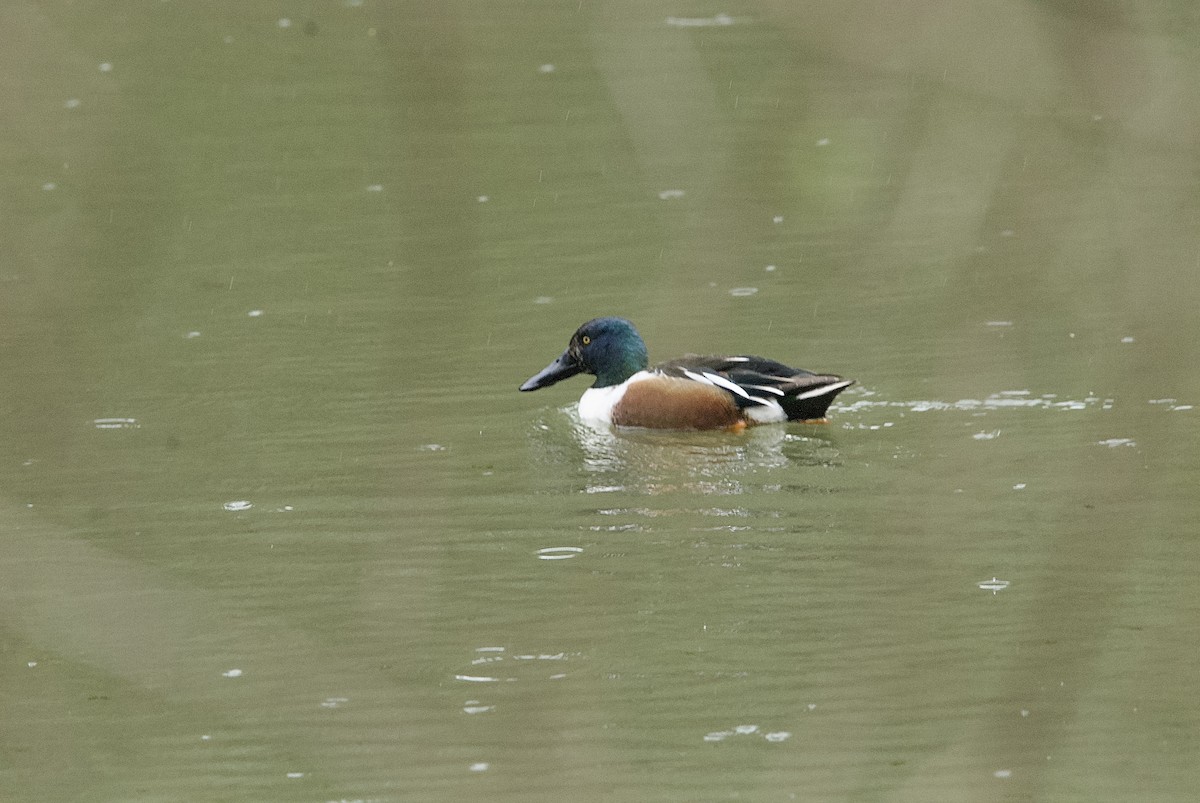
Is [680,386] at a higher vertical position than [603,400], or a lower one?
higher

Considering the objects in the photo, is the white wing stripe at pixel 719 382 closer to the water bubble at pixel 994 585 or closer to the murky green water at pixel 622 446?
the murky green water at pixel 622 446

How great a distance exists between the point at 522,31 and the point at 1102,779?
10.2ft

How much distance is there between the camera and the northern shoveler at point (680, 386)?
409 inches

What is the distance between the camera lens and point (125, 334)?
12.7 m

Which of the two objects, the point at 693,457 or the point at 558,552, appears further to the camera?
the point at 693,457

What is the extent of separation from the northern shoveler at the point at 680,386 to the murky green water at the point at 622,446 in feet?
0.47

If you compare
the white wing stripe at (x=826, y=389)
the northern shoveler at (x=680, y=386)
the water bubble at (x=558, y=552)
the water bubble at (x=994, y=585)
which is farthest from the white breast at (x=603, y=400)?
the water bubble at (x=994, y=585)

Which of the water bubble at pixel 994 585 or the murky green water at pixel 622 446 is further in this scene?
the water bubble at pixel 994 585

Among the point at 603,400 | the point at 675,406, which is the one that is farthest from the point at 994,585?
the point at 603,400

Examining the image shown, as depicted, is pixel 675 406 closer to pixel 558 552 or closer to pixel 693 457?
pixel 693 457

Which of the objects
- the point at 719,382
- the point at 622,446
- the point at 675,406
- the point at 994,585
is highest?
the point at 994,585

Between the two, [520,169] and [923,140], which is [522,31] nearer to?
[923,140]

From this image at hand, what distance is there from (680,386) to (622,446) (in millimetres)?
484

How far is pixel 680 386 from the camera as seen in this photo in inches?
421
